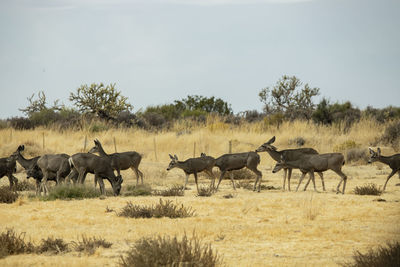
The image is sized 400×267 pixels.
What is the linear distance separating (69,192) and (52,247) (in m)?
6.38

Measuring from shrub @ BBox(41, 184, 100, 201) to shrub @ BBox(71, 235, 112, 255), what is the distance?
5972 millimetres

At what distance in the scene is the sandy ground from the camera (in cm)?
919

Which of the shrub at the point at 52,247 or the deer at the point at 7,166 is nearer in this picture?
the shrub at the point at 52,247

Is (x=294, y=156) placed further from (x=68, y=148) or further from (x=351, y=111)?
(x=351, y=111)

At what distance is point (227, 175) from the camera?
22.8 m

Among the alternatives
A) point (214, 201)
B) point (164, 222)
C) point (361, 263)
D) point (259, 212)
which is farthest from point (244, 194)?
point (361, 263)

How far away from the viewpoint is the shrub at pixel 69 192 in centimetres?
1570

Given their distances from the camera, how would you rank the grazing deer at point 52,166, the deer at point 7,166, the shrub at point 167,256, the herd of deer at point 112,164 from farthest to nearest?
the deer at point 7,166, the grazing deer at point 52,166, the herd of deer at point 112,164, the shrub at point 167,256

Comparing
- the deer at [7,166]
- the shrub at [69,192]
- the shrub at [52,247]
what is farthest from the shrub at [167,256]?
the deer at [7,166]

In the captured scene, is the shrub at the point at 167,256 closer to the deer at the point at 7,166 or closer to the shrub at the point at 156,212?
the shrub at the point at 156,212

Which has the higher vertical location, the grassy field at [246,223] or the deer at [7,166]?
the deer at [7,166]

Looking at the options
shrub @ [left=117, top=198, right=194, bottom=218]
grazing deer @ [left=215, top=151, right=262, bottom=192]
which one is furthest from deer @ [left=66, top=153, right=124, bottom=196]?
shrub @ [left=117, top=198, right=194, bottom=218]

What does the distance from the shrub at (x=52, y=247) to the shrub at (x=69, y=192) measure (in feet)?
20.0

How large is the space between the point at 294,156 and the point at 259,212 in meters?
5.91
